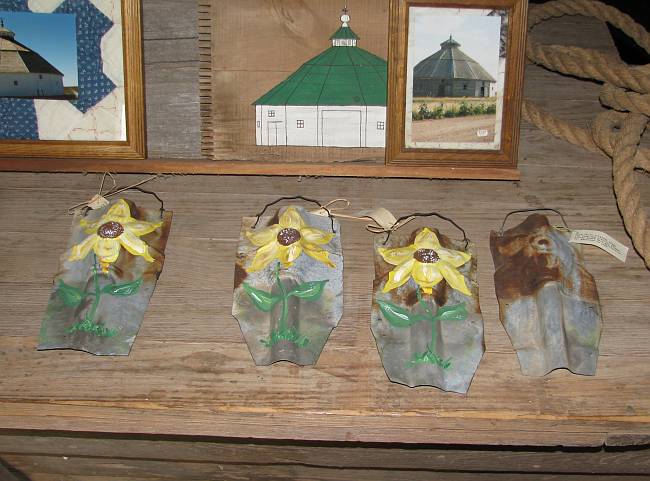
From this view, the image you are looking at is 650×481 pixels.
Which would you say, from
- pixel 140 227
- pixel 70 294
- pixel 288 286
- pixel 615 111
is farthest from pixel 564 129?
pixel 70 294

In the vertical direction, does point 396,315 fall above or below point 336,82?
below

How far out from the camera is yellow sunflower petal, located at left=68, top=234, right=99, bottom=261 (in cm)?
110

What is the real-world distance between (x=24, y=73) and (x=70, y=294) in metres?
0.40

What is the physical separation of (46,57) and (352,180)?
0.55 m

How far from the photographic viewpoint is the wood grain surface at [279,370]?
967mm

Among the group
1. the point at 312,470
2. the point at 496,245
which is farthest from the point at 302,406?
the point at 496,245

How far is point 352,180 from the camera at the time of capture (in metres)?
1.24

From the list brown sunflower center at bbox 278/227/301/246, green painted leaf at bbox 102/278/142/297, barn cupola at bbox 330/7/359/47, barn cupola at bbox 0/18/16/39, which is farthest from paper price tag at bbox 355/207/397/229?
barn cupola at bbox 0/18/16/39

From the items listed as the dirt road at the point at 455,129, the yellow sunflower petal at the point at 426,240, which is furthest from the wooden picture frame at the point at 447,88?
the yellow sunflower petal at the point at 426,240

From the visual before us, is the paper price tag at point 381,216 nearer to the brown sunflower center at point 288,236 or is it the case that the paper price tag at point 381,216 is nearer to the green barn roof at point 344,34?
the brown sunflower center at point 288,236

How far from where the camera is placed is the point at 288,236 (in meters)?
1.09

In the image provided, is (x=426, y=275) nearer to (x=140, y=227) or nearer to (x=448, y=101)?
(x=448, y=101)

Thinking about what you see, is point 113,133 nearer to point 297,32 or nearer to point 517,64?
point 297,32

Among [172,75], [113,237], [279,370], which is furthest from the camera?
[172,75]
